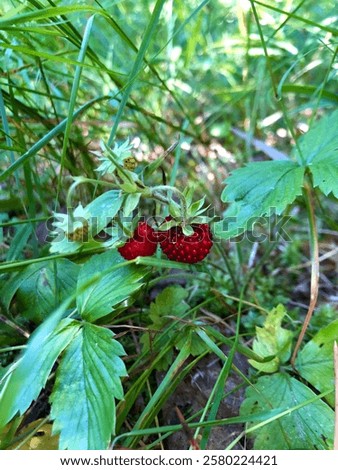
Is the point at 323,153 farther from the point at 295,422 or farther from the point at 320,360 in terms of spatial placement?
the point at 295,422

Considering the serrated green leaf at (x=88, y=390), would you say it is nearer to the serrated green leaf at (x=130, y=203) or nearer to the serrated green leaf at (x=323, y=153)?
the serrated green leaf at (x=130, y=203)

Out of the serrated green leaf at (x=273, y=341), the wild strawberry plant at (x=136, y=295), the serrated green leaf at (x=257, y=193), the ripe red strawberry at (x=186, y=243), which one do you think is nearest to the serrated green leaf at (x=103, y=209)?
the wild strawberry plant at (x=136, y=295)

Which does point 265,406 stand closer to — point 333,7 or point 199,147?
point 199,147

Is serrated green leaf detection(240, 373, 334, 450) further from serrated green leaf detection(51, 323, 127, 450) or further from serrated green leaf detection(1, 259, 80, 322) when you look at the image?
serrated green leaf detection(1, 259, 80, 322)

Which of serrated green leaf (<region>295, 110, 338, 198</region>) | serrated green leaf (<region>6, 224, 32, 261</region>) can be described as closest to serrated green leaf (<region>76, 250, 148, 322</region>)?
serrated green leaf (<region>6, 224, 32, 261</region>)
